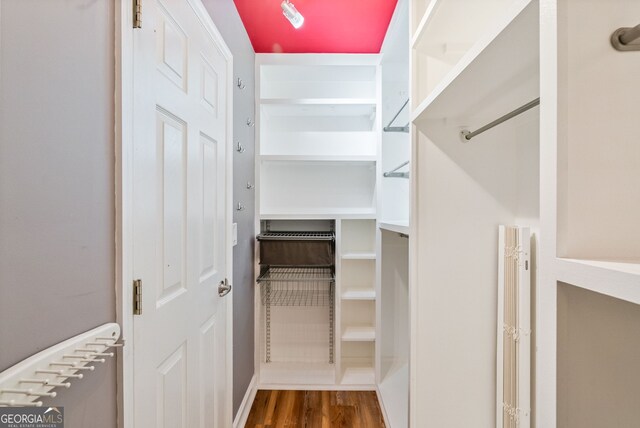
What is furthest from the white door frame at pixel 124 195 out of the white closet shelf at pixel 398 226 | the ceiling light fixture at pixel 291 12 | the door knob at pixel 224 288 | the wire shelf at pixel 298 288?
the wire shelf at pixel 298 288

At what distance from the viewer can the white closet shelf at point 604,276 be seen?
376mm

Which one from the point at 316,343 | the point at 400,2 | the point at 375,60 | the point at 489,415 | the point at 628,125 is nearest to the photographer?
the point at 628,125

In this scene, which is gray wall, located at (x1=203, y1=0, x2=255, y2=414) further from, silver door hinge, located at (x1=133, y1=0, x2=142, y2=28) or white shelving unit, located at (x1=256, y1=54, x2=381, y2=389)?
silver door hinge, located at (x1=133, y1=0, x2=142, y2=28)

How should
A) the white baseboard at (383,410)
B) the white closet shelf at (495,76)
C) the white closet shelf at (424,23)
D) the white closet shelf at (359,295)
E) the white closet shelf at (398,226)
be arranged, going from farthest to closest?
the white closet shelf at (359,295) → the white baseboard at (383,410) → the white closet shelf at (398,226) → the white closet shelf at (424,23) → the white closet shelf at (495,76)

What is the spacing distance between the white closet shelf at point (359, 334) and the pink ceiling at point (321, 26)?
7.03 feet

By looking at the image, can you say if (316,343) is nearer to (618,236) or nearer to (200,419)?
(200,419)

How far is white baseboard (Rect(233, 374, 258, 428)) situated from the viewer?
1756 mm

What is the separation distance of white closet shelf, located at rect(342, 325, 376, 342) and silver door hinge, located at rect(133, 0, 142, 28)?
84.2 inches

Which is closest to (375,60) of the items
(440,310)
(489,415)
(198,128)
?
(198,128)

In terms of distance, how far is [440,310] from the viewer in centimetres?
122

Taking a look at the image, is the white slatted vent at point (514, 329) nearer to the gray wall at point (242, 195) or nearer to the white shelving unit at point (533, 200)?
the white shelving unit at point (533, 200)

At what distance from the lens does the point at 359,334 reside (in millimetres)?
2264

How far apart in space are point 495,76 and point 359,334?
195 centimetres

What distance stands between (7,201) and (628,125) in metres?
1.02
